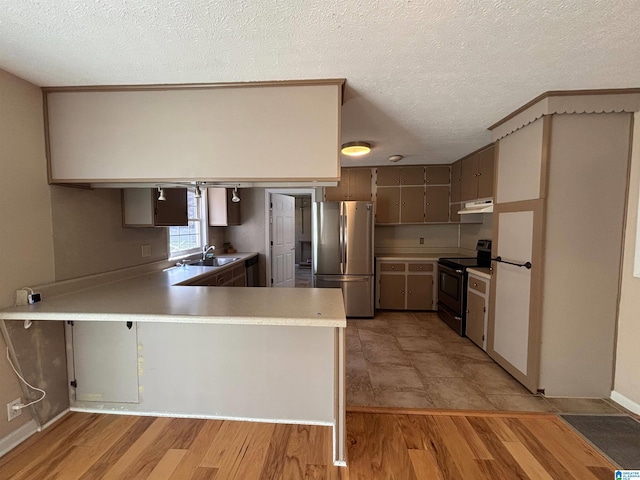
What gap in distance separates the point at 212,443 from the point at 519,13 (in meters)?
2.82

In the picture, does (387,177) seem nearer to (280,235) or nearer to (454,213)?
(454,213)

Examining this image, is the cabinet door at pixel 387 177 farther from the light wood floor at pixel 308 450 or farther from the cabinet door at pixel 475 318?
the light wood floor at pixel 308 450

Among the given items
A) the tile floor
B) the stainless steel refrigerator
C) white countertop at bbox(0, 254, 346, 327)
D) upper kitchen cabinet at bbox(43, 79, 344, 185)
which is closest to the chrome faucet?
the stainless steel refrigerator

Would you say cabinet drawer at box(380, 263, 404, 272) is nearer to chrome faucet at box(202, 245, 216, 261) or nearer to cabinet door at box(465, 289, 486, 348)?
cabinet door at box(465, 289, 486, 348)

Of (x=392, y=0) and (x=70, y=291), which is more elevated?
(x=392, y=0)

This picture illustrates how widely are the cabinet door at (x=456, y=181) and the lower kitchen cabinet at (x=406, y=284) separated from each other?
3.45ft

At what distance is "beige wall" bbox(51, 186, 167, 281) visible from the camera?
80.6 inches

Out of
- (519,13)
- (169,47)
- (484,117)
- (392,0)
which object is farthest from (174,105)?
(484,117)

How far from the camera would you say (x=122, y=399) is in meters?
2.06

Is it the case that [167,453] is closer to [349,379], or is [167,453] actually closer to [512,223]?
[349,379]

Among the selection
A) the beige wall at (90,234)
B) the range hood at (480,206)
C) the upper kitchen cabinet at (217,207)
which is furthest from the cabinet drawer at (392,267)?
the beige wall at (90,234)

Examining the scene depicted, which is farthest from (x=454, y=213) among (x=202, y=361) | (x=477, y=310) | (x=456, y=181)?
(x=202, y=361)

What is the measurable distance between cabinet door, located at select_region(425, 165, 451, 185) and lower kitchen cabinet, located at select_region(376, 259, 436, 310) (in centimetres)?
129

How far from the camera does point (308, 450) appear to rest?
1.74 meters
